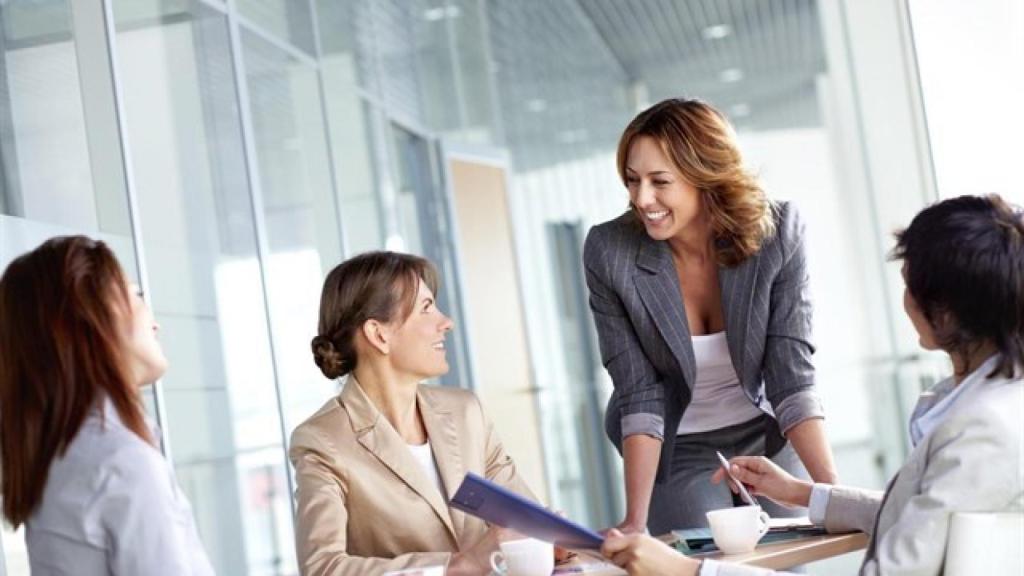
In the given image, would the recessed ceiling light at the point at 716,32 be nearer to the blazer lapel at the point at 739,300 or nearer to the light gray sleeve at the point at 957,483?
the blazer lapel at the point at 739,300

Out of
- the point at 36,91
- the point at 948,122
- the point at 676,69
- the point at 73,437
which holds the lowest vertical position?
the point at 73,437

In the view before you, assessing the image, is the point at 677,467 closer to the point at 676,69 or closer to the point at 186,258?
the point at 186,258

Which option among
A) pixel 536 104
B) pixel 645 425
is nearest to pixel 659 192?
pixel 645 425

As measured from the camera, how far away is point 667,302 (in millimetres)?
2904

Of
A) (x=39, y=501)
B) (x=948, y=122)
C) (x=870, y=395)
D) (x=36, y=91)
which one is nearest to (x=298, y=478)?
(x=39, y=501)

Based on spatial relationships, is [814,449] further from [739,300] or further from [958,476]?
[958,476]

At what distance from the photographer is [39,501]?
186cm

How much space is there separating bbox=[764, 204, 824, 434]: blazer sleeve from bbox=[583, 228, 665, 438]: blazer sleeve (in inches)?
9.6

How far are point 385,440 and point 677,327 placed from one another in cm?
66

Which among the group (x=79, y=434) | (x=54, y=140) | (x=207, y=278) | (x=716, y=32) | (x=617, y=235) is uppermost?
(x=716, y=32)

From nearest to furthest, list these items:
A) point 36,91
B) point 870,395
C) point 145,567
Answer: point 145,567 < point 36,91 < point 870,395

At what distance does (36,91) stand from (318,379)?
7.00 feet

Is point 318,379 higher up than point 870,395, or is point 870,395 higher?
point 318,379

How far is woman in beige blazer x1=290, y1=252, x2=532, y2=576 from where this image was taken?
256cm
